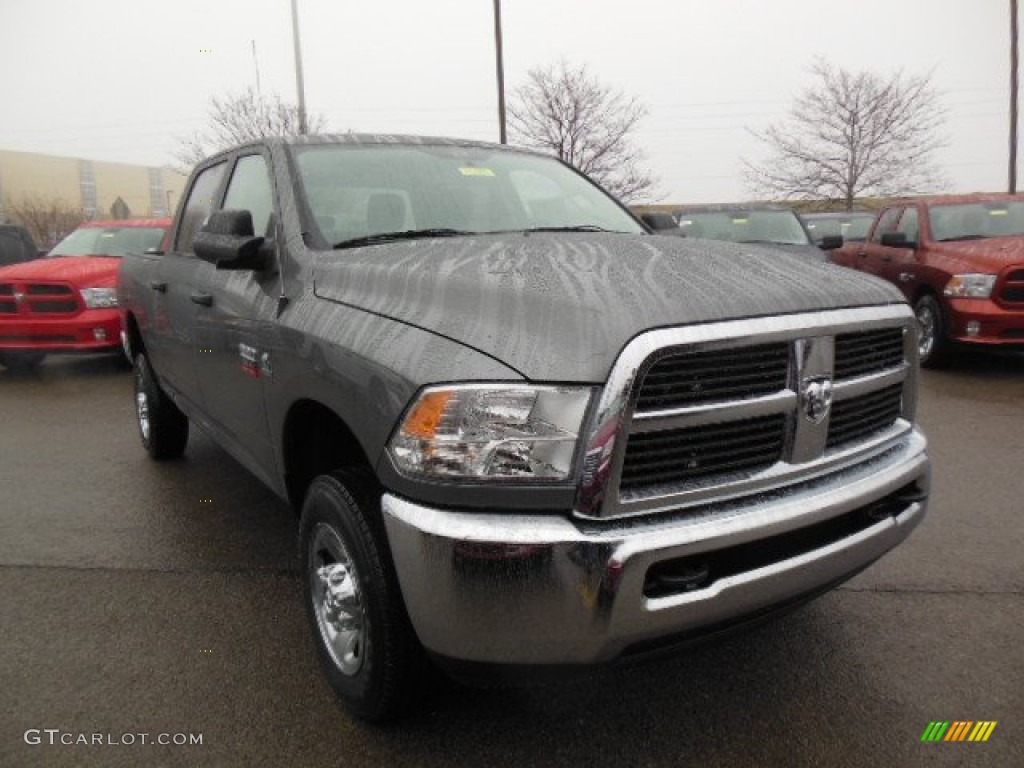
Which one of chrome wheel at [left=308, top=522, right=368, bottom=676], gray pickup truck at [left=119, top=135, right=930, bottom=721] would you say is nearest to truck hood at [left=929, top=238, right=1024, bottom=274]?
gray pickup truck at [left=119, top=135, right=930, bottom=721]

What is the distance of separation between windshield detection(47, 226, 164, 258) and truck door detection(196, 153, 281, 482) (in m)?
6.78

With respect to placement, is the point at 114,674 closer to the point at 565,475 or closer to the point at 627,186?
the point at 565,475

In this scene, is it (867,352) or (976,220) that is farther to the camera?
(976,220)

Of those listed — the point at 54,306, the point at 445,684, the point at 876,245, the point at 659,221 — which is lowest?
the point at 445,684

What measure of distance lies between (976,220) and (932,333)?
147cm

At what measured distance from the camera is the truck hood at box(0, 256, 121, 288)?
8.09 m

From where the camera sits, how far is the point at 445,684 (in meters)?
2.16

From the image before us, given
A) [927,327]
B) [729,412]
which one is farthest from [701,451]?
[927,327]

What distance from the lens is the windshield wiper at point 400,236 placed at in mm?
2646

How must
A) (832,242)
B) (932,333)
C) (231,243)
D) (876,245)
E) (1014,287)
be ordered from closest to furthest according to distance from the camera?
(231,243) → (1014,287) → (932,333) → (832,242) → (876,245)

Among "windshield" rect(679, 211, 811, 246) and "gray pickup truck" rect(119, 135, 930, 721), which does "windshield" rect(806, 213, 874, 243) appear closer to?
"windshield" rect(679, 211, 811, 246)

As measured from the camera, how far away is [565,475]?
5.49 feet

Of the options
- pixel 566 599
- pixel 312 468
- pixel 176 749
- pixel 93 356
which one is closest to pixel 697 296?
pixel 566 599

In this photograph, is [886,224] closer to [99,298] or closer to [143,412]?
[143,412]
